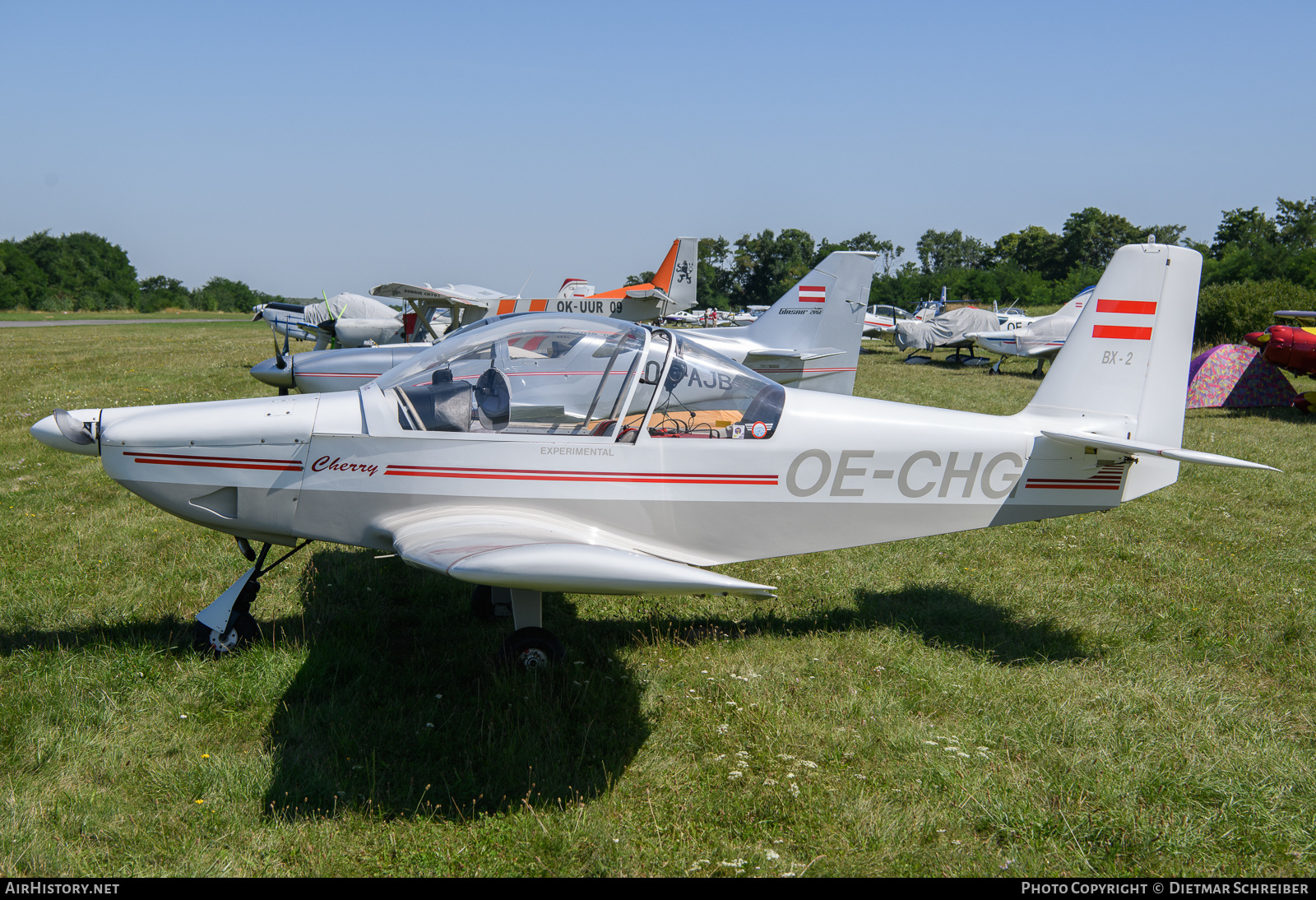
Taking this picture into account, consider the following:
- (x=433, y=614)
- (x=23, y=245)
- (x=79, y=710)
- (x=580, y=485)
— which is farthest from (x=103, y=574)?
(x=23, y=245)

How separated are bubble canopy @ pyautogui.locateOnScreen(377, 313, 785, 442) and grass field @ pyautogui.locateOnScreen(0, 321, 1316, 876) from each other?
130cm

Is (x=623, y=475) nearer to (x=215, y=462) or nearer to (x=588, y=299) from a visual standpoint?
(x=215, y=462)

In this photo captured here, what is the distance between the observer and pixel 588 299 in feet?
57.9

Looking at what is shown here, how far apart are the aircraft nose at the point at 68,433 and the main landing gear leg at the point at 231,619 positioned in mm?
840

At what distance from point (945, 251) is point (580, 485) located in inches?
4960

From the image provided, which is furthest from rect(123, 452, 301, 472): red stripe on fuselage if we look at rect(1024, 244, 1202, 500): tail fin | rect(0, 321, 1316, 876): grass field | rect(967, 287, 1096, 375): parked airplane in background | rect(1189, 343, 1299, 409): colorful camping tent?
rect(967, 287, 1096, 375): parked airplane in background

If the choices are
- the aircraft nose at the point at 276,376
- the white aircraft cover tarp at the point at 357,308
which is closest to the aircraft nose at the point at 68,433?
the aircraft nose at the point at 276,376

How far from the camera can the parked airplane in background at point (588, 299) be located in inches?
567

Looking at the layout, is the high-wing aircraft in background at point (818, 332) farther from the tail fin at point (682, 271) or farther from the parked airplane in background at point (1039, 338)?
the tail fin at point (682, 271)

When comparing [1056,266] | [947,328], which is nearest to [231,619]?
[947,328]

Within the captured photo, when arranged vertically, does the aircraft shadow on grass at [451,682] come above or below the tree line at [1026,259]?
below

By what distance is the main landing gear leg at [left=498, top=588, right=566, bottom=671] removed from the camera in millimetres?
3836

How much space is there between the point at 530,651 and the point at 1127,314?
3953 mm

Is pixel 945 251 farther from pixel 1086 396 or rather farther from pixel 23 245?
pixel 1086 396
